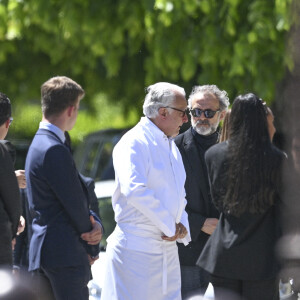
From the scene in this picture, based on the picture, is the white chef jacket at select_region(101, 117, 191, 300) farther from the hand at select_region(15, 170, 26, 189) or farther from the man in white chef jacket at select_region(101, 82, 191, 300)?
the hand at select_region(15, 170, 26, 189)

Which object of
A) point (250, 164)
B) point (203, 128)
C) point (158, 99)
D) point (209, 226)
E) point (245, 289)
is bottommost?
point (245, 289)

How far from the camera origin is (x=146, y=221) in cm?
460

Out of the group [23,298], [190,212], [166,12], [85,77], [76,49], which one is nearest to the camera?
→ [23,298]

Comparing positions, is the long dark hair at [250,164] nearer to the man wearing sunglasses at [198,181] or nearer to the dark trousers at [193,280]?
the man wearing sunglasses at [198,181]

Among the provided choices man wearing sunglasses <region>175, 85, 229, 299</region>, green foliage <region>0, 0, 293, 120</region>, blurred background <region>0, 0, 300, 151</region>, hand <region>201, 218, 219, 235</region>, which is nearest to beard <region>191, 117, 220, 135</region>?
man wearing sunglasses <region>175, 85, 229, 299</region>

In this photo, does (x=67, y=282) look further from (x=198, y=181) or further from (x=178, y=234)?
(x=198, y=181)

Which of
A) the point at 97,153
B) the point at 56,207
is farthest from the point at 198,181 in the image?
the point at 97,153

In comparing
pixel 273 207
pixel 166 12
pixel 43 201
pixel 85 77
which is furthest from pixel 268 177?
pixel 85 77

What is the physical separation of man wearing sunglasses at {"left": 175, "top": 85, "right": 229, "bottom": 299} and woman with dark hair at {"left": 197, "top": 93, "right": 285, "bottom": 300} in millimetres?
569

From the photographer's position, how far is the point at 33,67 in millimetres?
13859

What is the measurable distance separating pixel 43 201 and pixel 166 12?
5471 mm

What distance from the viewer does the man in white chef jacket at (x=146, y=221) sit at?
14.9 ft

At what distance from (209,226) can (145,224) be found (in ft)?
2.24

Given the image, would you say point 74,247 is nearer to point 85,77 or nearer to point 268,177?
point 268,177
